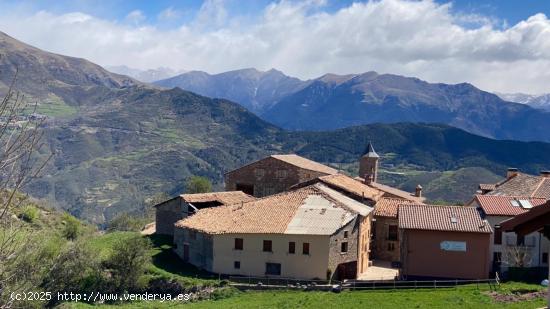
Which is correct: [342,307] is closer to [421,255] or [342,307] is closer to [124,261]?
[421,255]

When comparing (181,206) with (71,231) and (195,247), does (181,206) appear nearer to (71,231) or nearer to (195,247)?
(195,247)

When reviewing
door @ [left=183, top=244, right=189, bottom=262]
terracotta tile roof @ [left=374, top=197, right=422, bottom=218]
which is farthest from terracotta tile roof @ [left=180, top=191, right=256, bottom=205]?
terracotta tile roof @ [left=374, top=197, right=422, bottom=218]

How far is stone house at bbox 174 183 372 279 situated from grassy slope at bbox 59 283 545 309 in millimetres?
4030

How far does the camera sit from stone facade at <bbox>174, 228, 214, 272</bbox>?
44531 millimetres

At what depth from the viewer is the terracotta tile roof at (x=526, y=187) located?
5028 centimetres

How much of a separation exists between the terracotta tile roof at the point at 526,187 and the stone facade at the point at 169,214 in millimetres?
31348

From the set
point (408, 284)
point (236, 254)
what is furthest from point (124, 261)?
point (408, 284)

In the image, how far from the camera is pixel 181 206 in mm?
55844

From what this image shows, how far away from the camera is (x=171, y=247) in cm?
5106

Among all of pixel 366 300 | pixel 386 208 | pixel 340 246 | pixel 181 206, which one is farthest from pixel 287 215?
pixel 181 206

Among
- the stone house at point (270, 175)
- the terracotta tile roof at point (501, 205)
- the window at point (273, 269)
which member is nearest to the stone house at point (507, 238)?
the terracotta tile roof at point (501, 205)

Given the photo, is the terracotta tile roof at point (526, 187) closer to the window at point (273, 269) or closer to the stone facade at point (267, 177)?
the stone facade at point (267, 177)

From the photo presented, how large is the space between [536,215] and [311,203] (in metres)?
37.6

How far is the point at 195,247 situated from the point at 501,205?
984 inches
